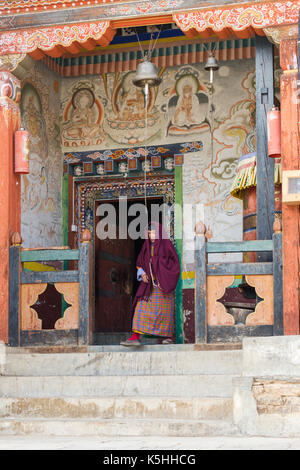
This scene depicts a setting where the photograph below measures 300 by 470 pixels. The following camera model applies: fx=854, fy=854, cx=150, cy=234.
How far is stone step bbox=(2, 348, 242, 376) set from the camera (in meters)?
6.32

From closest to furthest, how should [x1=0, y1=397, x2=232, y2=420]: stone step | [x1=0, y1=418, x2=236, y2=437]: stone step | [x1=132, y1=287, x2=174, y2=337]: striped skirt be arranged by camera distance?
[x1=0, y1=418, x2=236, y2=437]: stone step → [x1=0, y1=397, x2=232, y2=420]: stone step → [x1=132, y1=287, x2=174, y2=337]: striped skirt

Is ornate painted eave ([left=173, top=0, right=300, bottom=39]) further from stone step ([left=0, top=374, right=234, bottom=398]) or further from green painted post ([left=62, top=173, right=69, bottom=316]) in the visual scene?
stone step ([left=0, top=374, right=234, bottom=398])

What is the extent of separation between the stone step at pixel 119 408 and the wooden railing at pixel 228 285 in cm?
141

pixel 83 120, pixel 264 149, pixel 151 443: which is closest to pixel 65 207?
pixel 83 120

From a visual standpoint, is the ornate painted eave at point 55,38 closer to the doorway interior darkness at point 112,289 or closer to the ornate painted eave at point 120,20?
the ornate painted eave at point 120,20

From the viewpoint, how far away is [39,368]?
22.0 ft

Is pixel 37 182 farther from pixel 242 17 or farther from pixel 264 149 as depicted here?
pixel 242 17

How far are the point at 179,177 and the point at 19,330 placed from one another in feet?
9.50

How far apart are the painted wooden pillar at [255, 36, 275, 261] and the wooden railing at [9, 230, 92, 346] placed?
152 centimetres

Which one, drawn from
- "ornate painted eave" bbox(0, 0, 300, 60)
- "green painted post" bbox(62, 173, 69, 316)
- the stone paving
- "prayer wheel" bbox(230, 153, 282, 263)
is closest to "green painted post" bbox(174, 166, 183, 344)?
"green painted post" bbox(62, 173, 69, 316)

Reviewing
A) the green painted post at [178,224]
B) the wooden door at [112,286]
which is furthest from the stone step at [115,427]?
the wooden door at [112,286]

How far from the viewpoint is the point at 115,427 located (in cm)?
541

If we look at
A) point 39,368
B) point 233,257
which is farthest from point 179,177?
point 39,368
